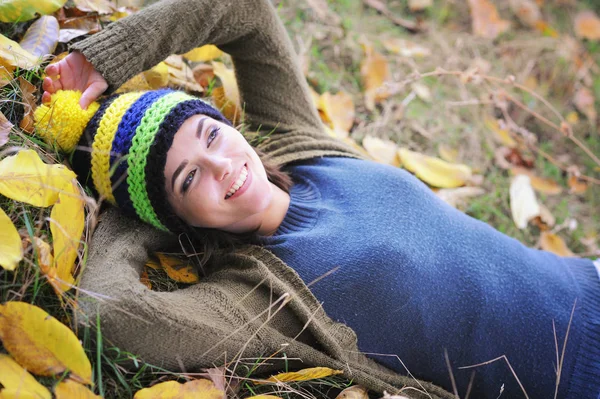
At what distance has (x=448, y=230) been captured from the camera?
1.57 m

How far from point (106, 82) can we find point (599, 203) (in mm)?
2216

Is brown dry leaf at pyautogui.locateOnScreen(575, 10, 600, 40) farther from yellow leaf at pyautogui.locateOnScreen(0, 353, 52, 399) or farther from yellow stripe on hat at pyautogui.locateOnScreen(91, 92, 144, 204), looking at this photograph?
yellow leaf at pyautogui.locateOnScreen(0, 353, 52, 399)

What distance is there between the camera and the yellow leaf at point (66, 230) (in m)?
1.12

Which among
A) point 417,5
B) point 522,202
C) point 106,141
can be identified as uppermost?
point 106,141

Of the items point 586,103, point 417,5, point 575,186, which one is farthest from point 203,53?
point 586,103

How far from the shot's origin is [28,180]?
3.66ft

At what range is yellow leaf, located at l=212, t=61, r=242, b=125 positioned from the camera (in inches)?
72.0

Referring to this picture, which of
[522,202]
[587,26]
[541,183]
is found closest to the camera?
[522,202]

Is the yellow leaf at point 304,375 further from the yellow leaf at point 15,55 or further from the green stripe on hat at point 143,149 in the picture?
the yellow leaf at point 15,55

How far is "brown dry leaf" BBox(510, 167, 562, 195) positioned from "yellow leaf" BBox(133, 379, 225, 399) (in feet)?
6.07

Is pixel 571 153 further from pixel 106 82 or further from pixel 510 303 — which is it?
pixel 106 82

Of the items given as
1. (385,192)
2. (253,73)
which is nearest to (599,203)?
(385,192)

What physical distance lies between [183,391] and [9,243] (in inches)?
16.7

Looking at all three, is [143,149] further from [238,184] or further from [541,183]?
[541,183]
